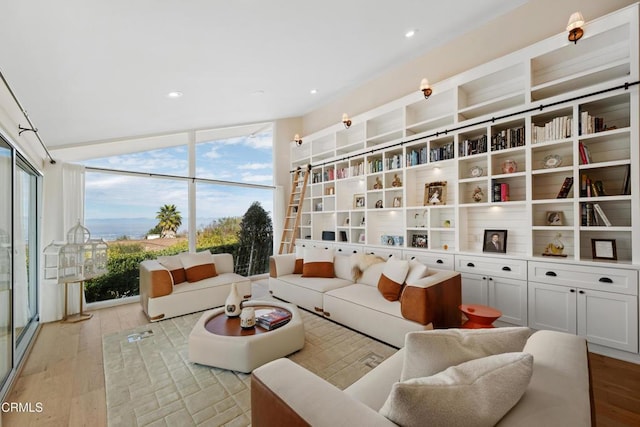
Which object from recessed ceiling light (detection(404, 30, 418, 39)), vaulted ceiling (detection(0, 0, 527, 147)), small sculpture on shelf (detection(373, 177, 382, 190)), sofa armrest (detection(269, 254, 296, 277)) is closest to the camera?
vaulted ceiling (detection(0, 0, 527, 147))

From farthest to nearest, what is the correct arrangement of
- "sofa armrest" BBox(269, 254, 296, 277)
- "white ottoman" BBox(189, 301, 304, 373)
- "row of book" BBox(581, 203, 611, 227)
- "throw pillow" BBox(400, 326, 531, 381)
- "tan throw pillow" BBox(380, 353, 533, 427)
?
1. "sofa armrest" BBox(269, 254, 296, 277)
2. "row of book" BBox(581, 203, 611, 227)
3. "white ottoman" BBox(189, 301, 304, 373)
4. "throw pillow" BBox(400, 326, 531, 381)
5. "tan throw pillow" BBox(380, 353, 533, 427)

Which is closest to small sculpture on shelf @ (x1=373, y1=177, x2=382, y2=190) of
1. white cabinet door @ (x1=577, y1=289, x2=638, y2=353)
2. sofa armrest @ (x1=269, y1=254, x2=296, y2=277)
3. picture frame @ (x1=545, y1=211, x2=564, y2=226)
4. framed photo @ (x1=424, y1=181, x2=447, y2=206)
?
framed photo @ (x1=424, y1=181, x2=447, y2=206)

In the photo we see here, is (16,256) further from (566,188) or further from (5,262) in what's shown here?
(566,188)

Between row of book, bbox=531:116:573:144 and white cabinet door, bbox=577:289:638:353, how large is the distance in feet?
5.12

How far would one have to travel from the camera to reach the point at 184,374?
2.27 meters

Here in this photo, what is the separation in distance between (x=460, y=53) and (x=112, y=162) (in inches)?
210

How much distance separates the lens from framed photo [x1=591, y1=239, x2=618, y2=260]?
2.55m

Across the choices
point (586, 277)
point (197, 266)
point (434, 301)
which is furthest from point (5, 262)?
point (586, 277)

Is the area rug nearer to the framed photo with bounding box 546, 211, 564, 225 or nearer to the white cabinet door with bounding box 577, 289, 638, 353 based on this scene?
the white cabinet door with bounding box 577, 289, 638, 353

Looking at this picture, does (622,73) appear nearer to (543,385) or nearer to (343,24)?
(343,24)

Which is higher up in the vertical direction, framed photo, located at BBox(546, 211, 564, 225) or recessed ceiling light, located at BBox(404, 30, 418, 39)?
recessed ceiling light, located at BBox(404, 30, 418, 39)

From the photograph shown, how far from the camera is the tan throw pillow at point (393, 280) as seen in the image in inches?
116

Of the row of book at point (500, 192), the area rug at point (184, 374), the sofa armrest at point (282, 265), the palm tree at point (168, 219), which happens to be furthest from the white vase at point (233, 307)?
the row of book at point (500, 192)

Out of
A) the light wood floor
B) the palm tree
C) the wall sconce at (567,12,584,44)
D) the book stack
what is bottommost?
the light wood floor
